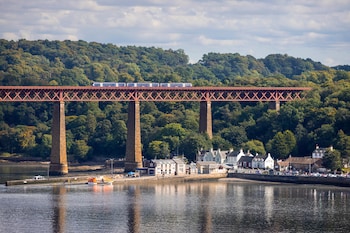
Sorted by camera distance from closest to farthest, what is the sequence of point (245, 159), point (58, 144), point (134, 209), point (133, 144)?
point (134, 209), point (58, 144), point (245, 159), point (133, 144)

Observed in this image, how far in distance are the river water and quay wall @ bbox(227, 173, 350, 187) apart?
1.83 metres

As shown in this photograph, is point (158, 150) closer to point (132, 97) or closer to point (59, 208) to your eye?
point (132, 97)

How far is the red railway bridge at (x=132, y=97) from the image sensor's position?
416 feet

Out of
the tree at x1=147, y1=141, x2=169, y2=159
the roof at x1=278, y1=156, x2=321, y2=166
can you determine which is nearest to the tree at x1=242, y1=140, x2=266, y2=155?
the roof at x1=278, y1=156, x2=321, y2=166

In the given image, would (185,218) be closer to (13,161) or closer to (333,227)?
(333,227)

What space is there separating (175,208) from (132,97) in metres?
42.0

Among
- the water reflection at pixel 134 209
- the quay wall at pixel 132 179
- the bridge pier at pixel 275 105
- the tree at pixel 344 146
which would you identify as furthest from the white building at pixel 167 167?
the bridge pier at pixel 275 105

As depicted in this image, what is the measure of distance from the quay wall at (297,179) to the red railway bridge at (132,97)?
44.7 ft

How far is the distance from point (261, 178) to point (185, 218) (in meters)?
34.3

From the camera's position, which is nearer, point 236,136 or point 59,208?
point 59,208

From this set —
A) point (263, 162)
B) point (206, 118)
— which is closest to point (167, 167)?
point (263, 162)

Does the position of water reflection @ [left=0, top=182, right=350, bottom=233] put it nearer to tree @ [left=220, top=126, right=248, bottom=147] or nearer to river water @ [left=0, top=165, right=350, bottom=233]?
river water @ [left=0, top=165, right=350, bottom=233]

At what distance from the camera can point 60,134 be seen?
12612 cm

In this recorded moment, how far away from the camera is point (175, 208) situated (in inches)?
3536
